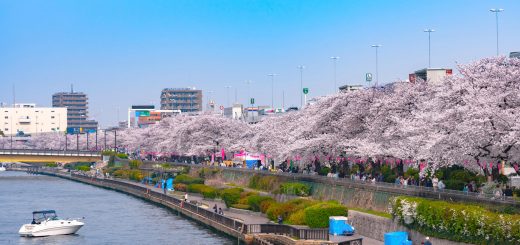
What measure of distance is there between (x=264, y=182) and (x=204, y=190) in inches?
534

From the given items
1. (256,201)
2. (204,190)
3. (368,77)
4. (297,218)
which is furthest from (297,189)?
(204,190)

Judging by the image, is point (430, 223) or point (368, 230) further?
point (368, 230)

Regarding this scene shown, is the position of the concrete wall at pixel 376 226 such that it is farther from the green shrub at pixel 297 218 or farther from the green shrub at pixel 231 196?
the green shrub at pixel 231 196

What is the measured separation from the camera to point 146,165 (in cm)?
19250

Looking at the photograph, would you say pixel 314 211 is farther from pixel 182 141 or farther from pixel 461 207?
pixel 182 141

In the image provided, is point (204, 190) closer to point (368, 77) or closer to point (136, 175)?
point (368, 77)

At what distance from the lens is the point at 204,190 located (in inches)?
4779

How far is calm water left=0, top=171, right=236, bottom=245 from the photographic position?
283ft

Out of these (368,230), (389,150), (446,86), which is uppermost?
(446,86)

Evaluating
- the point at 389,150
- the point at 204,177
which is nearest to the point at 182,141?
the point at 204,177

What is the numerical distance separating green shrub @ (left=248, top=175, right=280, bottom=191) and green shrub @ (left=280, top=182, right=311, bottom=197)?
1028 centimetres

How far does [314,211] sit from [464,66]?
660 inches

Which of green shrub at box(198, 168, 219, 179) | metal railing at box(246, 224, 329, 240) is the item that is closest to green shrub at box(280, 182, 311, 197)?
metal railing at box(246, 224, 329, 240)

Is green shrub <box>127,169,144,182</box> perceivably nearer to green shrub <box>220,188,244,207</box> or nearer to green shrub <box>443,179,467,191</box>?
green shrub <box>220,188,244,207</box>
